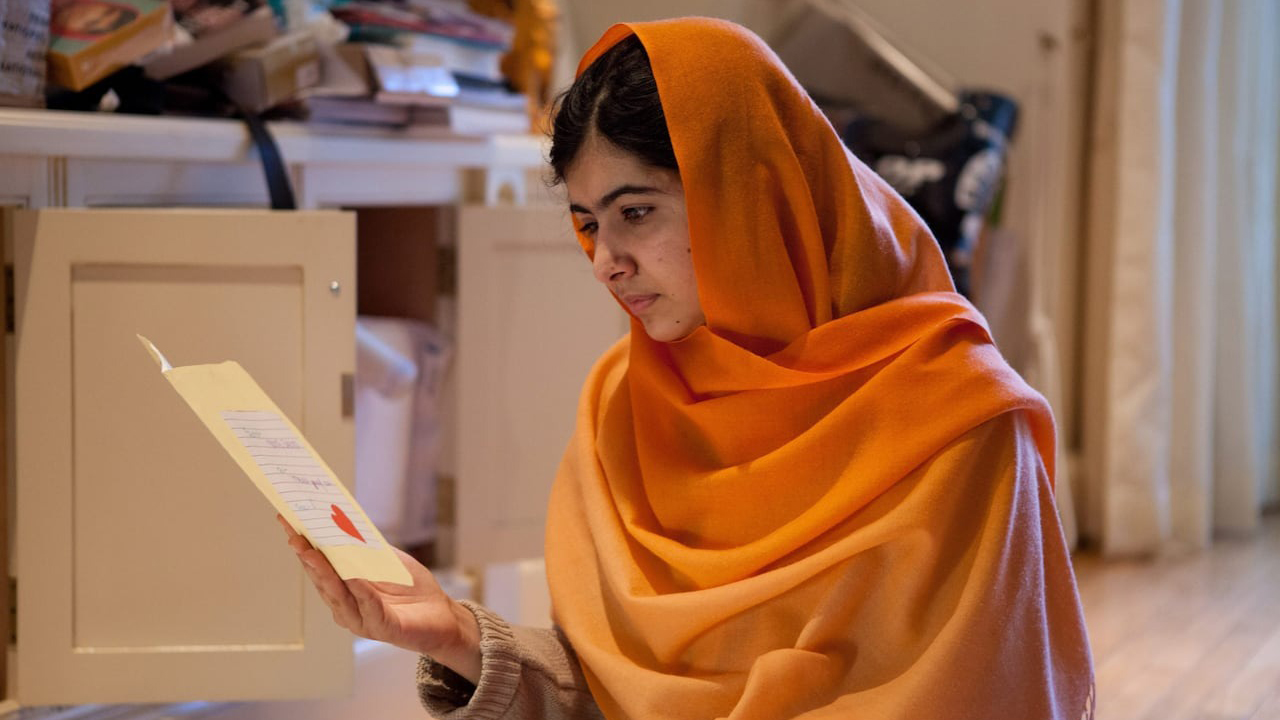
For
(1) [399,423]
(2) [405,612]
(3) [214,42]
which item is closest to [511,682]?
(2) [405,612]

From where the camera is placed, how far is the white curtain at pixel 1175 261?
120 inches

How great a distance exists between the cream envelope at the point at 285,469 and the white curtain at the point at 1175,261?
2.37 meters

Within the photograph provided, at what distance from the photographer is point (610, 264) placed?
1.29 meters

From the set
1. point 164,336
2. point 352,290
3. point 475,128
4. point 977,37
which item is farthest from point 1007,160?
point 164,336

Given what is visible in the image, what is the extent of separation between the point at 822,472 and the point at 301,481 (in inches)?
17.9

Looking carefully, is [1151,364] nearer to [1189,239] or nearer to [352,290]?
[1189,239]

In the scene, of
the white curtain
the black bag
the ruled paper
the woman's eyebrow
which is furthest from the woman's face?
the white curtain

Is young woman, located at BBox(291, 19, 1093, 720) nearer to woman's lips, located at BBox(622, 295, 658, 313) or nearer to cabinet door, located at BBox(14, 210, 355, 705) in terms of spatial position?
woman's lips, located at BBox(622, 295, 658, 313)

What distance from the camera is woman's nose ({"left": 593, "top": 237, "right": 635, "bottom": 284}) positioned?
1286 mm

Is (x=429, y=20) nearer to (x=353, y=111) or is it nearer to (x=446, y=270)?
(x=353, y=111)

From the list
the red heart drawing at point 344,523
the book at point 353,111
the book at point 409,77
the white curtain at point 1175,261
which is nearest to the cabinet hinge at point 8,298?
the book at point 353,111

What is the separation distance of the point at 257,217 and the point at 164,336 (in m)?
0.19

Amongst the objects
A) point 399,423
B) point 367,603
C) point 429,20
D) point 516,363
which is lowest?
point 399,423

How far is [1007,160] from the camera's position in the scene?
3076 mm
